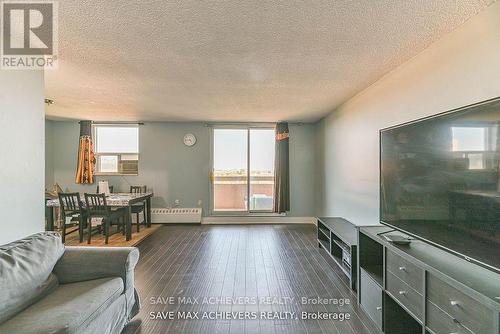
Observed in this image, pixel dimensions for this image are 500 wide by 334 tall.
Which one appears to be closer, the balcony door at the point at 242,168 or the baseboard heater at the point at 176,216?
the baseboard heater at the point at 176,216

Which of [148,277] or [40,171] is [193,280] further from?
[40,171]

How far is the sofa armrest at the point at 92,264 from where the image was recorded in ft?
5.96

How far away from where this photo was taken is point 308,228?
16.8 feet

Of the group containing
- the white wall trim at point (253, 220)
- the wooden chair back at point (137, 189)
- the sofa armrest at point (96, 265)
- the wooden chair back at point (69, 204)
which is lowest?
the white wall trim at point (253, 220)

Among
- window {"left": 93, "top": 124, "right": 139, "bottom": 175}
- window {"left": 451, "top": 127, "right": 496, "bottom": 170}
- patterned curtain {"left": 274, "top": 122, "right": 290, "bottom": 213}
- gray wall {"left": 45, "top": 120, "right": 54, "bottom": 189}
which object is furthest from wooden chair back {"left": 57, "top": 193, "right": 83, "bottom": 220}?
window {"left": 451, "top": 127, "right": 496, "bottom": 170}

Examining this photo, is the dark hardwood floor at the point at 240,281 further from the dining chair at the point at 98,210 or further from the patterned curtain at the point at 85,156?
the patterned curtain at the point at 85,156

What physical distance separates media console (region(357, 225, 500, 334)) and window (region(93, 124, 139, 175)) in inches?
202

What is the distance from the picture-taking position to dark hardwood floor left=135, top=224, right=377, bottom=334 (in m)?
1.97

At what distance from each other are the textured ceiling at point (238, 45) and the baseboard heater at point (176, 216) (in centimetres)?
273

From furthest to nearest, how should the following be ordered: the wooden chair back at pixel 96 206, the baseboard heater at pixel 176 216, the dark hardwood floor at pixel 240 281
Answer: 1. the baseboard heater at pixel 176 216
2. the wooden chair back at pixel 96 206
3. the dark hardwood floor at pixel 240 281

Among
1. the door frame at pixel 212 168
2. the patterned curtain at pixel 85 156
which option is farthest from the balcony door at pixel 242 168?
the patterned curtain at pixel 85 156

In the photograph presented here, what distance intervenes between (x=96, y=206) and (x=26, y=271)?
271 centimetres

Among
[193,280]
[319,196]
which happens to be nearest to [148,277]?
[193,280]

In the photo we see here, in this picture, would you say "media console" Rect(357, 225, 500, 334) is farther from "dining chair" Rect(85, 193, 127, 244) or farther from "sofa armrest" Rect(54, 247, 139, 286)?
"dining chair" Rect(85, 193, 127, 244)
